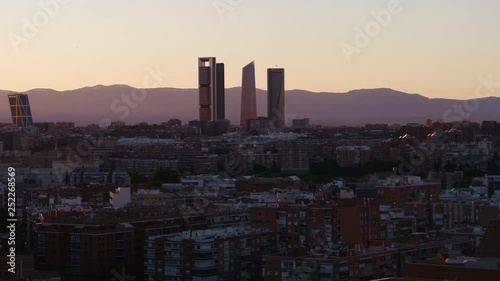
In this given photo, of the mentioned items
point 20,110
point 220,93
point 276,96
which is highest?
point 220,93

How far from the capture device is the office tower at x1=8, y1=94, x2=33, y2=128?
219 ft

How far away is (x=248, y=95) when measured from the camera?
8262 centimetres

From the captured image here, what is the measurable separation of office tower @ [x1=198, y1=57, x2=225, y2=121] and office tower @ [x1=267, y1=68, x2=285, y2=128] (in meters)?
3.66

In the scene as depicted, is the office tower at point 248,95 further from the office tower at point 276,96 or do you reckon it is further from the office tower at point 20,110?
the office tower at point 20,110

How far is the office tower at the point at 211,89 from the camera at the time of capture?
257 ft

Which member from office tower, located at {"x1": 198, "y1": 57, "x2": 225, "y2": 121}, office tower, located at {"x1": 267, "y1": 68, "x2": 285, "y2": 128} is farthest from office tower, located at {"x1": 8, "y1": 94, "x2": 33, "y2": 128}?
office tower, located at {"x1": 267, "y1": 68, "x2": 285, "y2": 128}

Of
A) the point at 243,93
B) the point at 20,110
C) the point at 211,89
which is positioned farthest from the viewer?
the point at 243,93

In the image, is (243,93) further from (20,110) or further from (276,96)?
(20,110)

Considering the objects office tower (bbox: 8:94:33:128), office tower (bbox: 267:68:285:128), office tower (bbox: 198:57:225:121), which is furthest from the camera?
office tower (bbox: 267:68:285:128)

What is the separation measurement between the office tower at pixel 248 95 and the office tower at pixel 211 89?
65.1 inches

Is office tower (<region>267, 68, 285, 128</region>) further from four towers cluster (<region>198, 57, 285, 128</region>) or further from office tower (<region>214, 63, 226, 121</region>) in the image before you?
office tower (<region>214, 63, 226, 121</region>)

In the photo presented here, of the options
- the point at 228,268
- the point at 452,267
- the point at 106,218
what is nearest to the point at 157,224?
the point at 106,218

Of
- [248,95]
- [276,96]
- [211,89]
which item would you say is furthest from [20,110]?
[276,96]

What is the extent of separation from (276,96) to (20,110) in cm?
2280
